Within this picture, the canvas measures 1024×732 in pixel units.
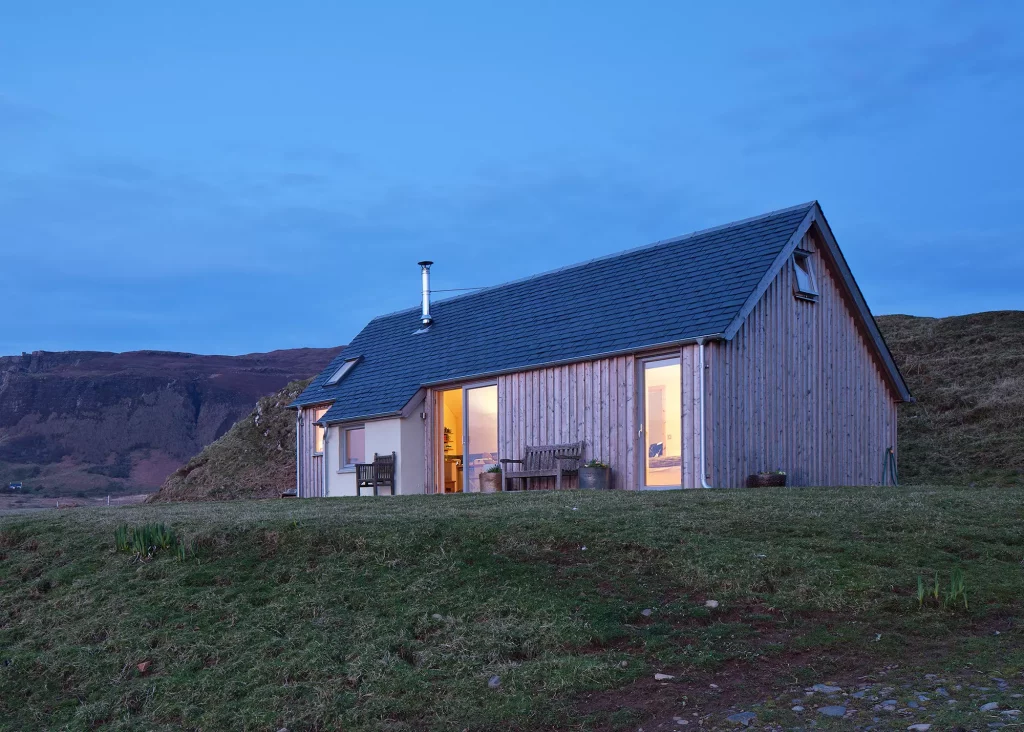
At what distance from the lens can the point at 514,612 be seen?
284 inches

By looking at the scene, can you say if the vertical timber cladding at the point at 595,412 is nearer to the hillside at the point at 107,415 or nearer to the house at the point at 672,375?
the house at the point at 672,375

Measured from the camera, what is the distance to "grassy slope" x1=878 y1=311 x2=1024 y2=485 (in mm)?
24719

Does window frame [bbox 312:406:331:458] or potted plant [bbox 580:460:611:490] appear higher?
window frame [bbox 312:406:331:458]

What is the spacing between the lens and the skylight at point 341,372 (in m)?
24.7

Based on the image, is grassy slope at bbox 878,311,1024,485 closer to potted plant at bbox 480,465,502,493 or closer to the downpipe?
the downpipe

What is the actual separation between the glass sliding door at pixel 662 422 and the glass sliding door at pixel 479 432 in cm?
400

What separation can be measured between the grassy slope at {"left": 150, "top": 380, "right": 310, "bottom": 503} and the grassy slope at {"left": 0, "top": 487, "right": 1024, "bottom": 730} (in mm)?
23443

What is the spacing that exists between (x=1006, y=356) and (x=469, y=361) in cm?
2177

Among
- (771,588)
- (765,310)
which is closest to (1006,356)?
(765,310)

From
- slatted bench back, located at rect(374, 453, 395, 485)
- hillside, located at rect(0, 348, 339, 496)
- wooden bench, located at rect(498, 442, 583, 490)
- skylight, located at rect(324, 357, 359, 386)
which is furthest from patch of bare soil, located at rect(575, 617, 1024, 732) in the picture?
hillside, located at rect(0, 348, 339, 496)

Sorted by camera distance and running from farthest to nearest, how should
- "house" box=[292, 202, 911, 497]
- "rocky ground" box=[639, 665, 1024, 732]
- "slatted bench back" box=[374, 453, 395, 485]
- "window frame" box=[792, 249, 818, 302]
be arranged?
"slatted bench back" box=[374, 453, 395, 485] < "window frame" box=[792, 249, 818, 302] < "house" box=[292, 202, 911, 497] < "rocky ground" box=[639, 665, 1024, 732]

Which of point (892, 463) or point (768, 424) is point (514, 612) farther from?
point (892, 463)

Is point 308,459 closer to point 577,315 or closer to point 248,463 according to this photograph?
point 577,315

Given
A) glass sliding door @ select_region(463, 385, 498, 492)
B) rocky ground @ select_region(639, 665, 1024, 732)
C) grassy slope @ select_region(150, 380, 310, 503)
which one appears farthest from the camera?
grassy slope @ select_region(150, 380, 310, 503)
